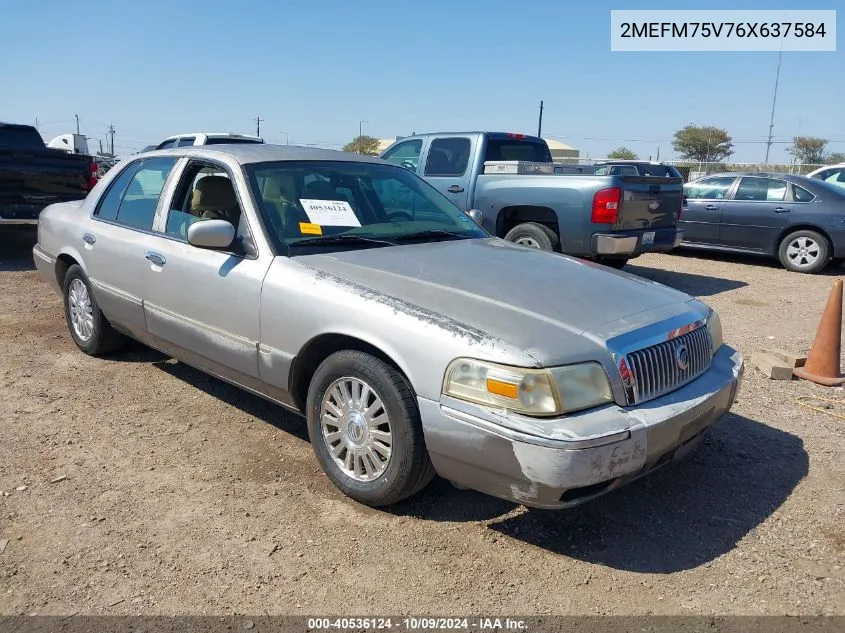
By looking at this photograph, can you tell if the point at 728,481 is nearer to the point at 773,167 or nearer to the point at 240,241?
the point at 240,241

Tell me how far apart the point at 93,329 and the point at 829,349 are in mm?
5472

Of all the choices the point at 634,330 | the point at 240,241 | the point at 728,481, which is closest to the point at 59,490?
the point at 240,241

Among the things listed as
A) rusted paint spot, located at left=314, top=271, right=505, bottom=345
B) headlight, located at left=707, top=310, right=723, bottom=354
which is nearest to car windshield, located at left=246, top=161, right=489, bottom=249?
rusted paint spot, located at left=314, top=271, right=505, bottom=345

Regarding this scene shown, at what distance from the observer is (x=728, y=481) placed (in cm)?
363

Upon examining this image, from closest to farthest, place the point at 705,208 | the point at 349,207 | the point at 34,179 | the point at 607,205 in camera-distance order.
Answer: the point at 349,207 → the point at 607,205 → the point at 34,179 → the point at 705,208

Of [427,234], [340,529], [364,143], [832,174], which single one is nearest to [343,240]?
[427,234]

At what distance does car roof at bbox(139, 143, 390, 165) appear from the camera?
13.4ft

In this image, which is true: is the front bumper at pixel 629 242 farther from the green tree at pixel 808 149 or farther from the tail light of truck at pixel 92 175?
the green tree at pixel 808 149

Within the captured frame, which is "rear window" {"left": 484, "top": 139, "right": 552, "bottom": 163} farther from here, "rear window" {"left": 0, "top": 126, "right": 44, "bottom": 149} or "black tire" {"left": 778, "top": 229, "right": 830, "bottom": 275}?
"rear window" {"left": 0, "top": 126, "right": 44, "bottom": 149}

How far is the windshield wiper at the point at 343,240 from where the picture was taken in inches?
145

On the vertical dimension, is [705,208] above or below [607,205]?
below

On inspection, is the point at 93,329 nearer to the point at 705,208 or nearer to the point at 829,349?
the point at 829,349

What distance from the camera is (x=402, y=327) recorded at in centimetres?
294

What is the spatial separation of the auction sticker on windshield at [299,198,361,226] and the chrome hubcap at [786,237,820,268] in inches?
352
